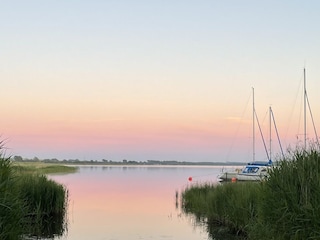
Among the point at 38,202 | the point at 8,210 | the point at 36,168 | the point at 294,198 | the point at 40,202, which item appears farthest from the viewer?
the point at 36,168

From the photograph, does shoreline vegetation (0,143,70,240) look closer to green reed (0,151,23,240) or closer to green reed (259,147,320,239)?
green reed (0,151,23,240)

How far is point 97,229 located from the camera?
834 inches

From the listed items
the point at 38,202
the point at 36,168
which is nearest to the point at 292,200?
the point at 38,202

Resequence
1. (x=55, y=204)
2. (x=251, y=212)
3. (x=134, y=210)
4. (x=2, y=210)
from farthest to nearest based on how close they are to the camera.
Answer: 1. (x=134, y=210)
2. (x=55, y=204)
3. (x=251, y=212)
4. (x=2, y=210)

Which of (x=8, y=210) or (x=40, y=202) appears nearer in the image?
(x=8, y=210)

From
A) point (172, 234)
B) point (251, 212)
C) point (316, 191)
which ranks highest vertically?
point (316, 191)

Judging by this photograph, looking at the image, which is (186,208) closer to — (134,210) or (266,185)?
(134,210)

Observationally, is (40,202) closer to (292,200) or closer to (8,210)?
(8,210)

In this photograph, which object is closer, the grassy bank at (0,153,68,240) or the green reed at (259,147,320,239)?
the green reed at (259,147,320,239)

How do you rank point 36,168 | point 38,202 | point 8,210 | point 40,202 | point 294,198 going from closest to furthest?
point 8,210 < point 294,198 < point 40,202 < point 38,202 < point 36,168

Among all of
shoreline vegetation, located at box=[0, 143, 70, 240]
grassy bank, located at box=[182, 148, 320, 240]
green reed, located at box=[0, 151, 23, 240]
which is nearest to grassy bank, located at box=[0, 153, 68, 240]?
shoreline vegetation, located at box=[0, 143, 70, 240]

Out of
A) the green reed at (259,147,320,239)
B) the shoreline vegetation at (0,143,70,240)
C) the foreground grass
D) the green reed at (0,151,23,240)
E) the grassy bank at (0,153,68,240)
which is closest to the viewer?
the green reed at (0,151,23,240)

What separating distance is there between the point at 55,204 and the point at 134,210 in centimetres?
889


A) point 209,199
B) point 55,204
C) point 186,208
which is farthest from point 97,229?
point 186,208
